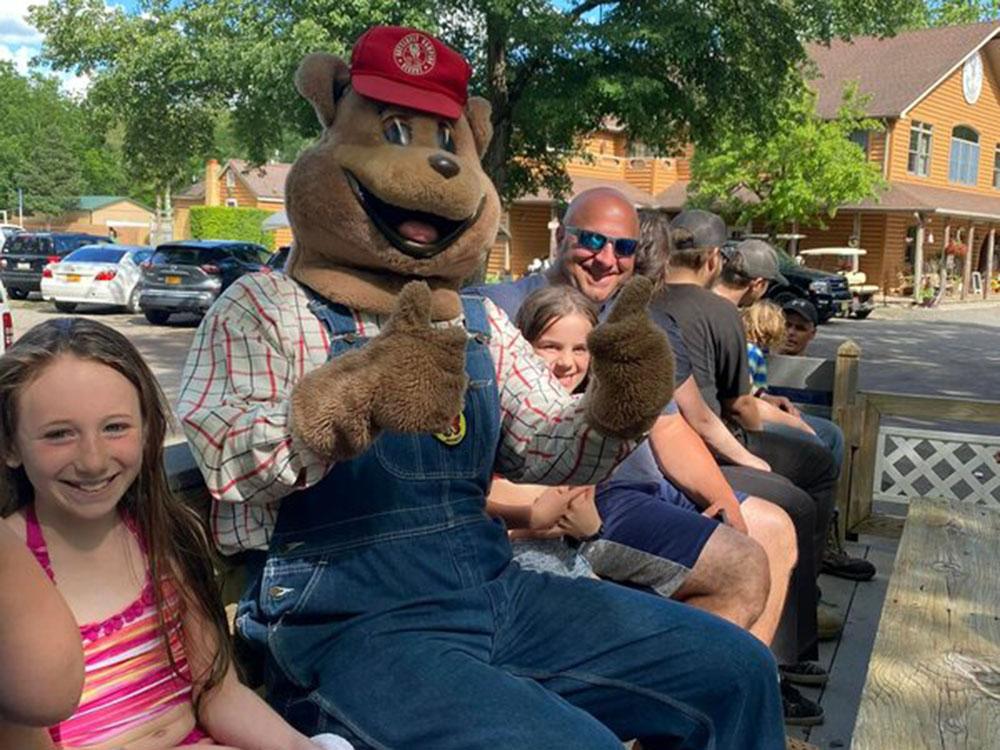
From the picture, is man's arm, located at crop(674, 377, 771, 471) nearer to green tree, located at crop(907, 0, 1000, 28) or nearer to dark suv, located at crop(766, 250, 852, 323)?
dark suv, located at crop(766, 250, 852, 323)

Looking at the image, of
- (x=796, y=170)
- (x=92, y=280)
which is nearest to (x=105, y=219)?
(x=92, y=280)

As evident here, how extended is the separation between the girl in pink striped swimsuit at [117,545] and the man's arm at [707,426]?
7.02 ft

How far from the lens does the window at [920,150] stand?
1184 inches

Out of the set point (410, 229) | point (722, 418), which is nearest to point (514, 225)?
point (722, 418)

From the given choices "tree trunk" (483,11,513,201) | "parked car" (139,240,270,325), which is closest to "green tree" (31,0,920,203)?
"tree trunk" (483,11,513,201)

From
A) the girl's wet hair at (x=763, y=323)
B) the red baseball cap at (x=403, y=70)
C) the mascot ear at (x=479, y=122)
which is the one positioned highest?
the red baseball cap at (x=403, y=70)

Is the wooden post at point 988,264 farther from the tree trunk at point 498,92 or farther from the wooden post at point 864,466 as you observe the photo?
the wooden post at point 864,466

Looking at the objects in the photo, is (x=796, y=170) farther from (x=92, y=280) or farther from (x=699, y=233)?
(x=699, y=233)

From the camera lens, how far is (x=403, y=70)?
2.22 metres

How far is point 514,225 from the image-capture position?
3328 cm

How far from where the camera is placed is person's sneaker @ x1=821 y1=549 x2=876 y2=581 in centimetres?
518

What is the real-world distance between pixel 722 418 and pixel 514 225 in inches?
1161

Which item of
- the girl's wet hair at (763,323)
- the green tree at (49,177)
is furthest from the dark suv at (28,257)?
the green tree at (49,177)

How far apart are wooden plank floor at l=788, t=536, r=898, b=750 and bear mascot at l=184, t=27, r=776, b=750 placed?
1364mm
